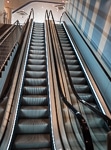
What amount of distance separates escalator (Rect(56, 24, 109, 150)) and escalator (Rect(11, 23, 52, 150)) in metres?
0.76

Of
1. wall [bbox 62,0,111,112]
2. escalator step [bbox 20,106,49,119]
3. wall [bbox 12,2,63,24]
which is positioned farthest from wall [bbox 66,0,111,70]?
wall [bbox 12,2,63,24]

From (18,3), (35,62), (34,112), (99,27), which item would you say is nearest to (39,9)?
(18,3)

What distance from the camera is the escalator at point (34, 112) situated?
4.13 m

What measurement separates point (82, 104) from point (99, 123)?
2.11 feet

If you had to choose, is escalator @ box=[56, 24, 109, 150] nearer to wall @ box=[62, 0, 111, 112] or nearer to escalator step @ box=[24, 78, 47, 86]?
→ wall @ box=[62, 0, 111, 112]

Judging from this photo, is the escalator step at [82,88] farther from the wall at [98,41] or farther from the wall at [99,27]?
the wall at [99,27]

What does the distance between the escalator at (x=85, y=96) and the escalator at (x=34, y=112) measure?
2.49ft

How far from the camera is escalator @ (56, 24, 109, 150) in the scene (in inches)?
103

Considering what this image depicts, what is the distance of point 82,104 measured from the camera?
356 cm

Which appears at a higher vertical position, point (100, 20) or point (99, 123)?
point (100, 20)

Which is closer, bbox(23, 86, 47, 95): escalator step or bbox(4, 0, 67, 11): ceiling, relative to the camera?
bbox(23, 86, 47, 95): escalator step

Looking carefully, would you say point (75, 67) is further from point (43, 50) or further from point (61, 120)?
point (61, 120)

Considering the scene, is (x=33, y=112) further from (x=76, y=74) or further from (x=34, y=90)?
(x=76, y=74)

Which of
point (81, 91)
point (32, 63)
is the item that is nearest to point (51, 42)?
point (32, 63)
